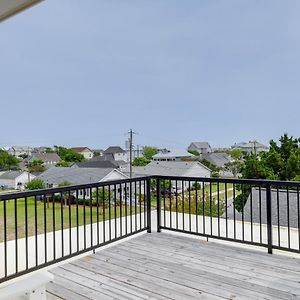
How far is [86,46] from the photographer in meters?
10.6

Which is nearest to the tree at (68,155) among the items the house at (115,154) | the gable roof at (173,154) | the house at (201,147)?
the house at (115,154)

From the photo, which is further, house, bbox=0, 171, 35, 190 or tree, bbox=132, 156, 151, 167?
tree, bbox=132, 156, 151, 167

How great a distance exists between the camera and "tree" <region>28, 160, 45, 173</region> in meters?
17.0

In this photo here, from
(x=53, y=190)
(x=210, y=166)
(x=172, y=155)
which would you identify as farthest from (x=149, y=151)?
(x=53, y=190)

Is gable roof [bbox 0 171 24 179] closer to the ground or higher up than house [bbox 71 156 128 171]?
closer to the ground

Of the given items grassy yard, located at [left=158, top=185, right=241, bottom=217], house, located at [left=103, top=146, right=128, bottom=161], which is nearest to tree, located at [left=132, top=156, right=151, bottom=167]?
house, located at [left=103, top=146, right=128, bottom=161]

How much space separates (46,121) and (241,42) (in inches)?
427

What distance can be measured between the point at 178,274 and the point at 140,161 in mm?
18160

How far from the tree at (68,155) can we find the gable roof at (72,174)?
0.72 metres

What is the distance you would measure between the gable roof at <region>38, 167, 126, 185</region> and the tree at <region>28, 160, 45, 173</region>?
15.3 inches

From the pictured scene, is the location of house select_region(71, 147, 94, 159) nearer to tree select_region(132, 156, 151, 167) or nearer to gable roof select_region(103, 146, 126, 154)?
gable roof select_region(103, 146, 126, 154)

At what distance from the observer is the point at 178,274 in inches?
99.3

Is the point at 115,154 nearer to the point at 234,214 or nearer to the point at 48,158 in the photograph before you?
the point at 48,158

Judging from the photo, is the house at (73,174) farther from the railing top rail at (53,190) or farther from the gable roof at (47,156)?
the railing top rail at (53,190)
